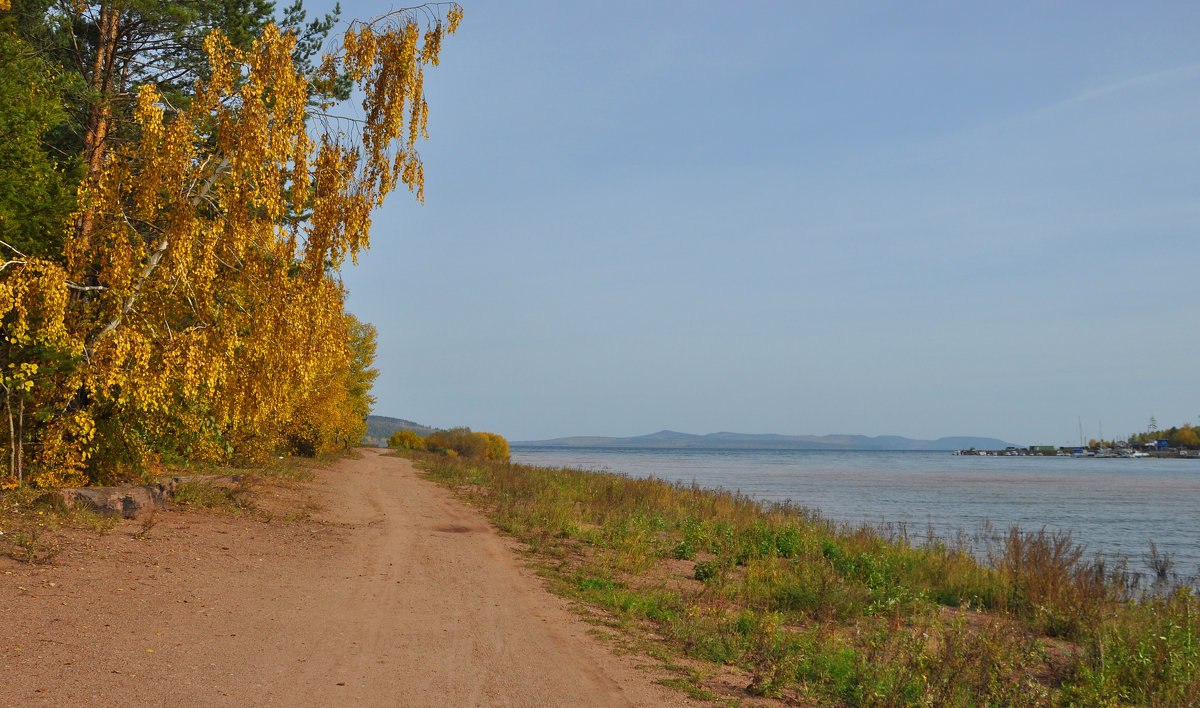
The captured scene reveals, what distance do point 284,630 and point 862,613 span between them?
26.4ft

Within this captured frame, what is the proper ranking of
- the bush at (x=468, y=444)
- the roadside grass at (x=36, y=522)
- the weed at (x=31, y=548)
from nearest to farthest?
the weed at (x=31, y=548)
the roadside grass at (x=36, y=522)
the bush at (x=468, y=444)

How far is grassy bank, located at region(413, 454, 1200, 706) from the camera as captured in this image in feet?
25.2

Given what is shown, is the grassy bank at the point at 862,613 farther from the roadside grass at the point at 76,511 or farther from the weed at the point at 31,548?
the weed at the point at 31,548

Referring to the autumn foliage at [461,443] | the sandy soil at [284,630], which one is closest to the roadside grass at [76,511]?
the sandy soil at [284,630]

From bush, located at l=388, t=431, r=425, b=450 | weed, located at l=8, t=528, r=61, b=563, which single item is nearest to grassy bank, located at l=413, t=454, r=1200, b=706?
weed, located at l=8, t=528, r=61, b=563

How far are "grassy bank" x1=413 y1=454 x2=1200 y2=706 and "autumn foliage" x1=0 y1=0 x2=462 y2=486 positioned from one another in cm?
671

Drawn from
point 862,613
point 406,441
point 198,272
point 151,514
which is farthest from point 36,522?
point 406,441

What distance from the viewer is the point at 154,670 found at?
6598 mm

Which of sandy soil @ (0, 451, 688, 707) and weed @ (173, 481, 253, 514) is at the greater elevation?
weed @ (173, 481, 253, 514)

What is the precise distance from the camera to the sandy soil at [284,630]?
638 centimetres

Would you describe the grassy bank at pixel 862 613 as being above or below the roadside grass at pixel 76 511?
below

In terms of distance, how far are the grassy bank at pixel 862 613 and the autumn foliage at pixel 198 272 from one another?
6.71 m

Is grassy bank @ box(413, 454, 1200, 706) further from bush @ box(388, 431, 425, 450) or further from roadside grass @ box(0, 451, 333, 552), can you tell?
bush @ box(388, 431, 425, 450)

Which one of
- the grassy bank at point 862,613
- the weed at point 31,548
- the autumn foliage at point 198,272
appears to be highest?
the autumn foliage at point 198,272
